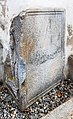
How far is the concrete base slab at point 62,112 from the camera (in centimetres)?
181

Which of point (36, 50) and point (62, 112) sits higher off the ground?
point (36, 50)

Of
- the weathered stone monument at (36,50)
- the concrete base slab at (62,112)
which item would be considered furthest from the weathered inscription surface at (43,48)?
the concrete base slab at (62,112)

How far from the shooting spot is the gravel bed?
1888 mm

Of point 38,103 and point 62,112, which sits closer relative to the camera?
point 62,112

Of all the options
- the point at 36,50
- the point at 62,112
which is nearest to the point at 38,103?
the point at 62,112

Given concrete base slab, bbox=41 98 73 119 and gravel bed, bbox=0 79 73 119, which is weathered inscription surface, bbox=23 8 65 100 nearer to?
gravel bed, bbox=0 79 73 119

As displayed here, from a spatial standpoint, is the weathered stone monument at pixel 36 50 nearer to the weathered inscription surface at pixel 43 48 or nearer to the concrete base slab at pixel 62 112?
the weathered inscription surface at pixel 43 48

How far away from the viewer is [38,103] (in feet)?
6.64

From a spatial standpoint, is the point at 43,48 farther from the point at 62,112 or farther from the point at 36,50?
the point at 62,112

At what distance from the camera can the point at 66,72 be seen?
7.85 feet

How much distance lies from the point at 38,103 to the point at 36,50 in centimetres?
41

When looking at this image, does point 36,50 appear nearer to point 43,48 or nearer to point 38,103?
point 43,48

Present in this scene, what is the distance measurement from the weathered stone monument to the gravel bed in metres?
0.06

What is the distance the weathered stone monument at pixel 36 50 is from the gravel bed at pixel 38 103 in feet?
0.19
